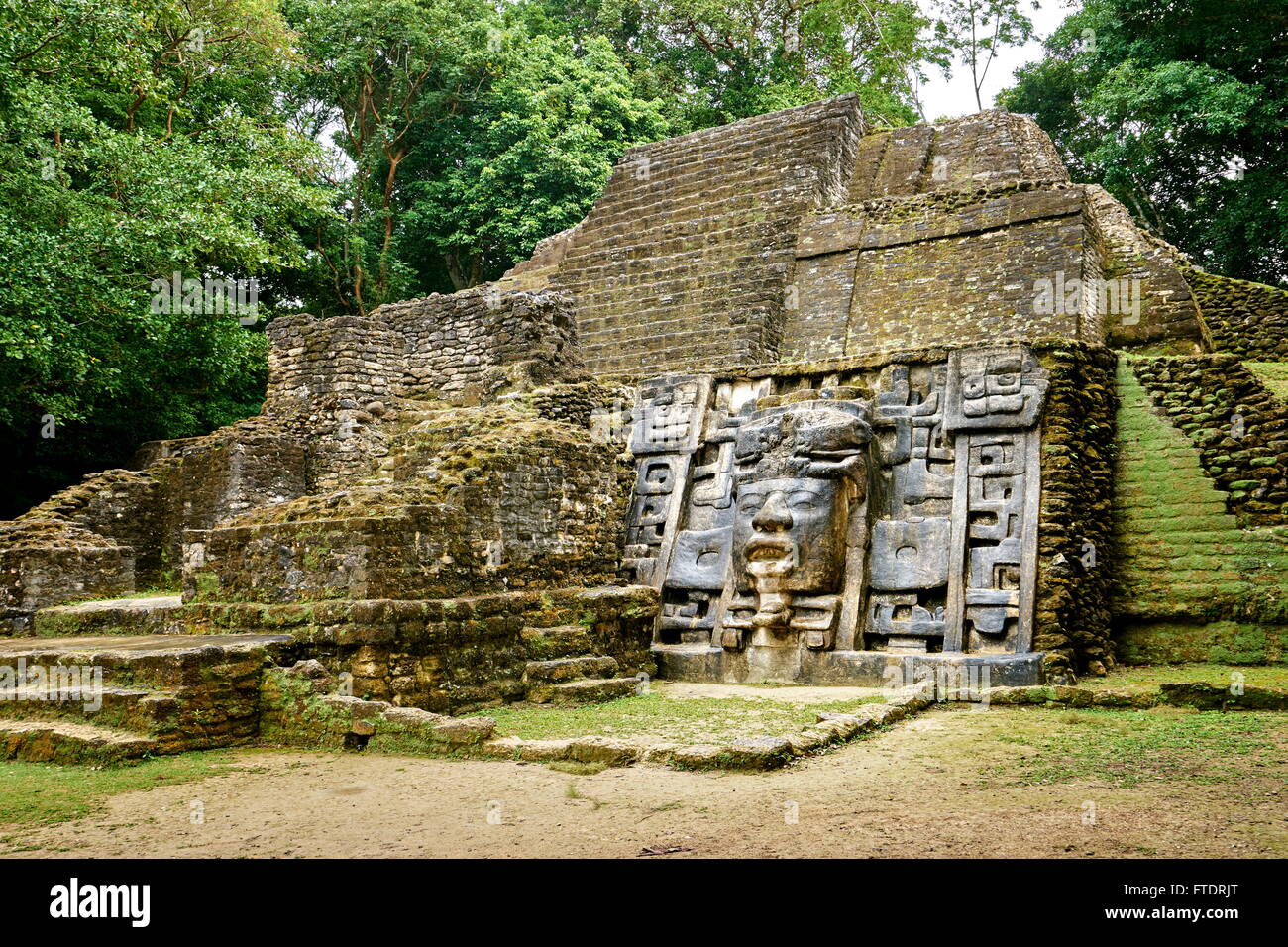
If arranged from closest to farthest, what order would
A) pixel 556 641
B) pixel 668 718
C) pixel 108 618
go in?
pixel 668 718
pixel 556 641
pixel 108 618

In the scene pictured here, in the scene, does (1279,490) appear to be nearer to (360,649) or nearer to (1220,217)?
(360,649)

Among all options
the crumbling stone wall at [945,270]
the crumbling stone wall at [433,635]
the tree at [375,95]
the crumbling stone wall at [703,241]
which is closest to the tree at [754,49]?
the tree at [375,95]

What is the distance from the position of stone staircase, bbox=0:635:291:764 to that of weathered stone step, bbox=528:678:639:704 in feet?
6.42

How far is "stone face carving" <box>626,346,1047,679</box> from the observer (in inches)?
324

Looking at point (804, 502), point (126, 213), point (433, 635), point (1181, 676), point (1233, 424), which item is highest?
point (126, 213)

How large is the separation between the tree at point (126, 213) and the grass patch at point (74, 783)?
7342mm

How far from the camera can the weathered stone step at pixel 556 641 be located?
784 cm

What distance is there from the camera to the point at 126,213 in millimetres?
13750

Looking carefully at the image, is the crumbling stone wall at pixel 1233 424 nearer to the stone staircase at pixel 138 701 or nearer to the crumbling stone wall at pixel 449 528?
the crumbling stone wall at pixel 449 528

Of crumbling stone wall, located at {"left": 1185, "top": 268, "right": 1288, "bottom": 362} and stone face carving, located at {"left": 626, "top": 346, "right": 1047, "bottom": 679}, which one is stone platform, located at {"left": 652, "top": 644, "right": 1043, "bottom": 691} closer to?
stone face carving, located at {"left": 626, "top": 346, "right": 1047, "bottom": 679}

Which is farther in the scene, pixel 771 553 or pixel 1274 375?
pixel 1274 375

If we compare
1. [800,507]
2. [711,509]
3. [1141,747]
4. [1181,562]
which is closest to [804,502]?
[800,507]

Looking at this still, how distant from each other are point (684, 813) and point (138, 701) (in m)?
3.54

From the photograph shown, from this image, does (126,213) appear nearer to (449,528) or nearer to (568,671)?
(449,528)
